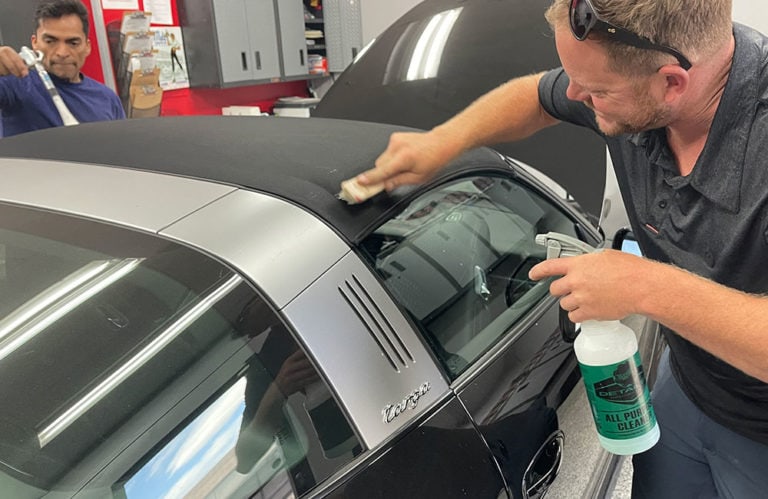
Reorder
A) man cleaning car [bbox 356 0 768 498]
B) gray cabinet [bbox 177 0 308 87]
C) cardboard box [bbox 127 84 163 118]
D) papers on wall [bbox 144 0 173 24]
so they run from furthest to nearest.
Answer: gray cabinet [bbox 177 0 308 87]
papers on wall [bbox 144 0 173 24]
cardboard box [bbox 127 84 163 118]
man cleaning car [bbox 356 0 768 498]

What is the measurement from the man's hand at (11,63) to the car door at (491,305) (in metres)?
1.67

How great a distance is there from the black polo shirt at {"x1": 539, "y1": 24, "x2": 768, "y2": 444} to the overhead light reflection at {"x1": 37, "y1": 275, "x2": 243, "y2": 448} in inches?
28.4

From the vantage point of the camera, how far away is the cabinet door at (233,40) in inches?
171

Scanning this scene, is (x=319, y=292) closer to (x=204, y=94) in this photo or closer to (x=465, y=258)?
(x=465, y=258)

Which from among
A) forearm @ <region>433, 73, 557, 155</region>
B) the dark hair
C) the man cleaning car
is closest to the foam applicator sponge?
the man cleaning car

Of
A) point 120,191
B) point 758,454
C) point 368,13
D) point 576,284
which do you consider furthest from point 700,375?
point 368,13

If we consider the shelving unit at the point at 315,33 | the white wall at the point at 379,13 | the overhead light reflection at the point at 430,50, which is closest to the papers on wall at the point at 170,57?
the shelving unit at the point at 315,33

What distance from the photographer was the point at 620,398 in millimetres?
959

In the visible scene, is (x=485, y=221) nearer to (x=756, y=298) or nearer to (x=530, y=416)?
(x=530, y=416)

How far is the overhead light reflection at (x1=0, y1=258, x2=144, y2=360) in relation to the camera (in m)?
0.85

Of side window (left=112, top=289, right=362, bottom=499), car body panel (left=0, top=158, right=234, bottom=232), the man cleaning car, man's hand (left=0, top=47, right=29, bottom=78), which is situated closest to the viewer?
side window (left=112, top=289, right=362, bottom=499)

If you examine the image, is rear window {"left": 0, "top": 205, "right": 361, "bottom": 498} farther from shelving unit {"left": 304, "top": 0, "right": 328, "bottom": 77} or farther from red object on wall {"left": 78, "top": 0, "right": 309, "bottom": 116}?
shelving unit {"left": 304, "top": 0, "right": 328, "bottom": 77}

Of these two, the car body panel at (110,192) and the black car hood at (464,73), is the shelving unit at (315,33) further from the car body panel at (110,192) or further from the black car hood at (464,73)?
the car body panel at (110,192)

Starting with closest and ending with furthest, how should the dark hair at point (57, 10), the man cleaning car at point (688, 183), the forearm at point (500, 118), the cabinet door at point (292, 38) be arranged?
the man cleaning car at point (688, 183) → the forearm at point (500, 118) → the dark hair at point (57, 10) → the cabinet door at point (292, 38)
